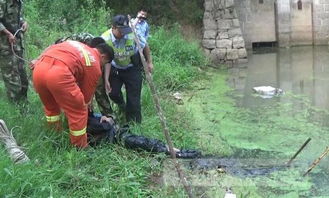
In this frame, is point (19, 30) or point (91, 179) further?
point (19, 30)

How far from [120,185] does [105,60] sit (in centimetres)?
121

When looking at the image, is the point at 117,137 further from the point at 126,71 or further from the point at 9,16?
the point at 9,16

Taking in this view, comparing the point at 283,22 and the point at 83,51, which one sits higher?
the point at 83,51

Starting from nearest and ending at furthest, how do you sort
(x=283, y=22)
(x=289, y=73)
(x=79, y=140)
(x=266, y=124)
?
1. (x=79, y=140)
2. (x=266, y=124)
3. (x=289, y=73)
4. (x=283, y=22)

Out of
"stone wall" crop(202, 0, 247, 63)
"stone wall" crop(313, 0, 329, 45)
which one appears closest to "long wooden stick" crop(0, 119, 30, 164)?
"stone wall" crop(202, 0, 247, 63)

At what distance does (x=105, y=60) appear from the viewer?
4.65m

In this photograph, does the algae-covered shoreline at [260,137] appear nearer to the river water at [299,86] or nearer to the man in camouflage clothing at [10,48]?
the river water at [299,86]

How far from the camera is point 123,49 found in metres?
5.65

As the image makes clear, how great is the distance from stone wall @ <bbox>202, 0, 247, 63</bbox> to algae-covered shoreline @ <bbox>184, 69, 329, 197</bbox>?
2.75 meters

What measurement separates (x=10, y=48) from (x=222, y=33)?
824 centimetres

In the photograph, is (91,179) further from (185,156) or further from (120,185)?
(185,156)

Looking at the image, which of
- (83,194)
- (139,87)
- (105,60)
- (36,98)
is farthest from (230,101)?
(83,194)

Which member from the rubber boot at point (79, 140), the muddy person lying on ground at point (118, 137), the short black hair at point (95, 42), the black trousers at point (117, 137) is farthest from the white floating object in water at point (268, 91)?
the rubber boot at point (79, 140)

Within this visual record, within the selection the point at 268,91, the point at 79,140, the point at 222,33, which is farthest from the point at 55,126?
the point at 222,33
